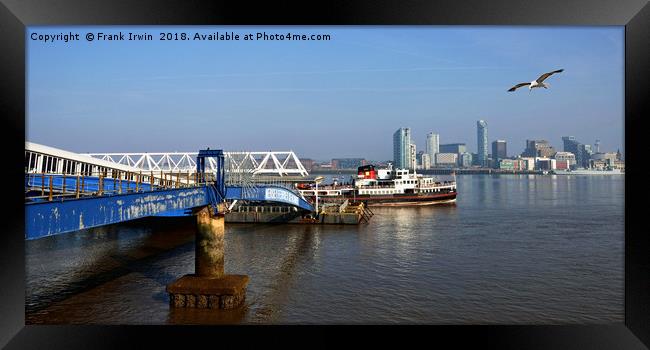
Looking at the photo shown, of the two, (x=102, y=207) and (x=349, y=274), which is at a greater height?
(x=102, y=207)

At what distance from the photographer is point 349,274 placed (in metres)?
21.3

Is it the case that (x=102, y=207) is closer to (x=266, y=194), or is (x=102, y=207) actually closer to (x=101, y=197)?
(x=101, y=197)

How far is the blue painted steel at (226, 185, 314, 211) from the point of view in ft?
74.6

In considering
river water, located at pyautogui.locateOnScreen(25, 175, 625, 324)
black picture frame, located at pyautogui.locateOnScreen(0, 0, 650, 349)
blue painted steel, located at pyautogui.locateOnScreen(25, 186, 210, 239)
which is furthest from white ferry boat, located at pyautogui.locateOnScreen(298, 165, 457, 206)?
black picture frame, located at pyautogui.locateOnScreen(0, 0, 650, 349)

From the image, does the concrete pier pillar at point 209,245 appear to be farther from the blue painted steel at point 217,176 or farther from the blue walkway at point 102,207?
the blue painted steel at point 217,176

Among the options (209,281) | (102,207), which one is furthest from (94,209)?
(209,281)

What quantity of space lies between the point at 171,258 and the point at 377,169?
48.6 metres

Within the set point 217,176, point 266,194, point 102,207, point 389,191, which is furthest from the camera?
point 389,191

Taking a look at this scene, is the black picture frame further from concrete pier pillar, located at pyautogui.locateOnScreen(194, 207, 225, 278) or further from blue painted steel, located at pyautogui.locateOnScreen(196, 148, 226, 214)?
blue painted steel, located at pyautogui.locateOnScreen(196, 148, 226, 214)

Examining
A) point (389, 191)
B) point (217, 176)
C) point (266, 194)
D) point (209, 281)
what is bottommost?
point (209, 281)

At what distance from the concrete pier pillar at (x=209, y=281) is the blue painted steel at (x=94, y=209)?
1.64 metres

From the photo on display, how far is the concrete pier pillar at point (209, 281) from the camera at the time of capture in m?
15.3

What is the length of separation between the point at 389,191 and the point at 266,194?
119ft
